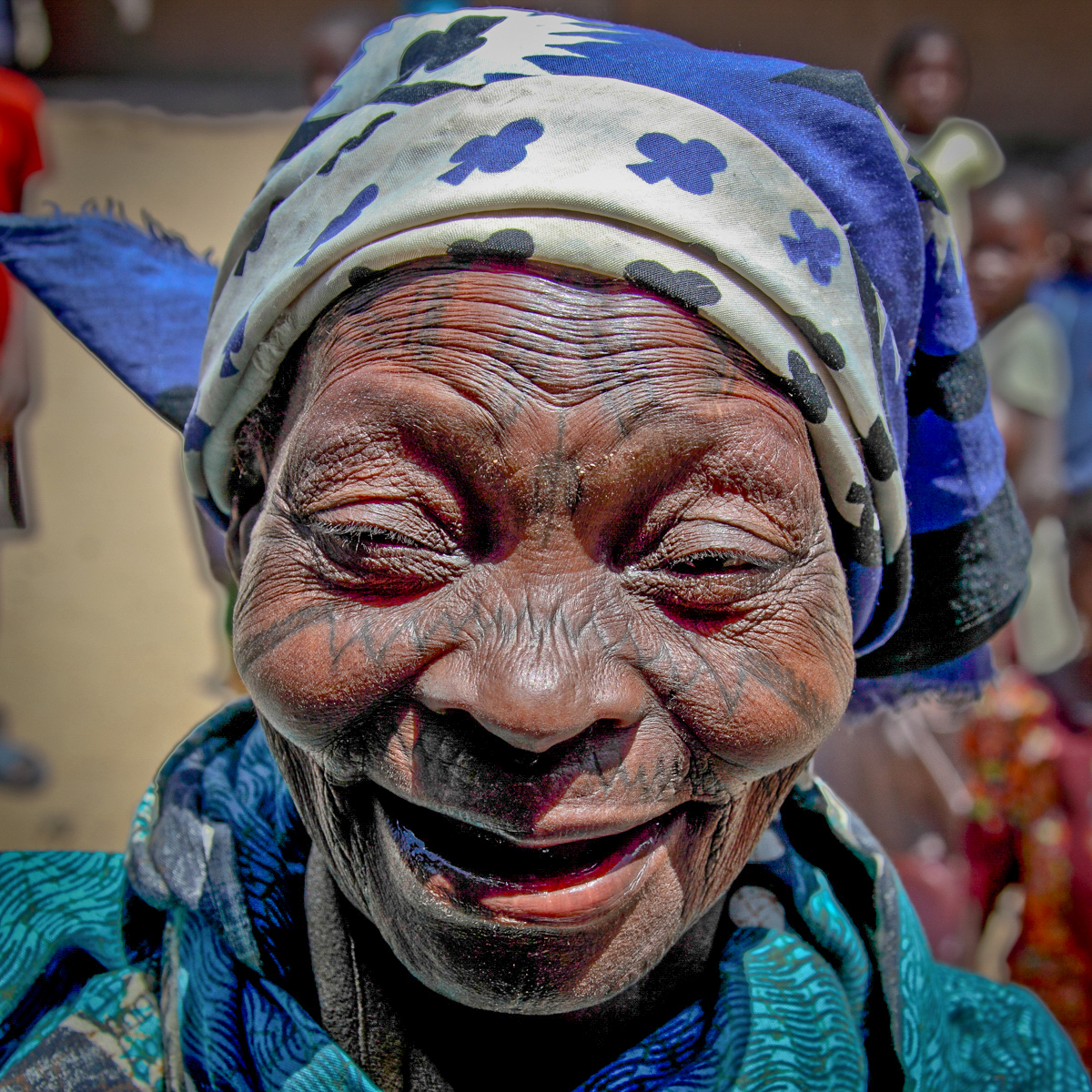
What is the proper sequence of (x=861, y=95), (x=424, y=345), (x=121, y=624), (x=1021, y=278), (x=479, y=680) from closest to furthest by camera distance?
1. (x=479, y=680)
2. (x=424, y=345)
3. (x=861, y=95)
4. (x=1021, y=278)
5. (x=121, y=624)

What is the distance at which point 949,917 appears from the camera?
3.59 metres

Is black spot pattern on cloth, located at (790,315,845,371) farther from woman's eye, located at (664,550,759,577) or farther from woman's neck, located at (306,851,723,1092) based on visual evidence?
woman's neck, located at (306,851,723,1092)

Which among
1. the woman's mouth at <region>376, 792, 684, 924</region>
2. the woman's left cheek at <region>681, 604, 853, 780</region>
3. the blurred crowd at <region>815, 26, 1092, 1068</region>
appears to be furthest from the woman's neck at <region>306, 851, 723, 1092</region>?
the blurred crowd at <region>815, 26, 1092, 1068</region>

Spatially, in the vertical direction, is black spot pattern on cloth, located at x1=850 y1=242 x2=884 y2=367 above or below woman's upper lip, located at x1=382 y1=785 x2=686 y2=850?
above

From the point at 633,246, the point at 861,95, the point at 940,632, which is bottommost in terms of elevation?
the point at 940,632

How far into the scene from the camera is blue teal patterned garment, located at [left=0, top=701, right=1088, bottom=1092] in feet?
5.10

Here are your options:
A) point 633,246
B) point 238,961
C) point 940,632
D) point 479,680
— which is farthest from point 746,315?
point 238,961

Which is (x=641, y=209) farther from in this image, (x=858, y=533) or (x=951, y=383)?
(x=951, y=383)

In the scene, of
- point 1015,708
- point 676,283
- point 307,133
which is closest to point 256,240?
point 307,133

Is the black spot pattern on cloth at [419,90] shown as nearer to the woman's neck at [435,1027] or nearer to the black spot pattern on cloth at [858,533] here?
the black spot pattern on cloth at [858,533]

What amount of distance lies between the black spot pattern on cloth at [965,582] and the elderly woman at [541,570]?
0.15 ft

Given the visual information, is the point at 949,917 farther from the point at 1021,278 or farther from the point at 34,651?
the point at 34,651

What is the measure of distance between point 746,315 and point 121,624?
16.8ft

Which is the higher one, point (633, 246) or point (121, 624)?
point (633, 246)
